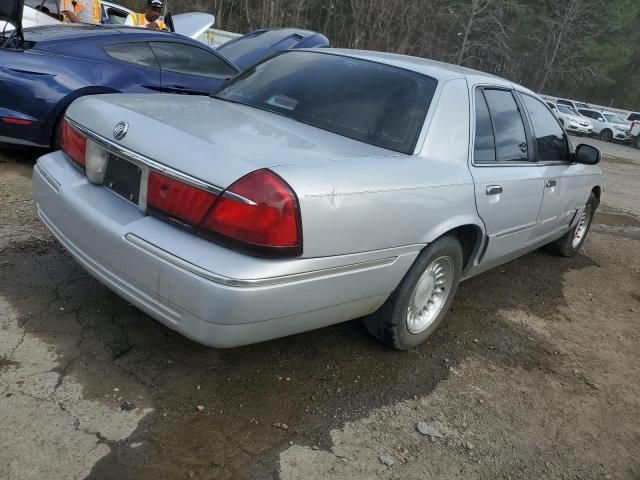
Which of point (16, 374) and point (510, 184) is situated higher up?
point (510, 184)

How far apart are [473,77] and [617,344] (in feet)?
6.70

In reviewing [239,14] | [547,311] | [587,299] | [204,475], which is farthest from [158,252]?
[239,14]

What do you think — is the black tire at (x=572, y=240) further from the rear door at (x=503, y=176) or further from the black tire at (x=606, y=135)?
the black tire at (x=606, y=135)

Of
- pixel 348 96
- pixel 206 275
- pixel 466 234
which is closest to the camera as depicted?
pixel 206 275

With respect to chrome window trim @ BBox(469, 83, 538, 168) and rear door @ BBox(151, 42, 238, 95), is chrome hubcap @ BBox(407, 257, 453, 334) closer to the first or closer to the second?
chrome window trim @ BBox(469, 83, 538, 168)

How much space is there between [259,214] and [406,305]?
112 cm

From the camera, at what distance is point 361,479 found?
2.16m

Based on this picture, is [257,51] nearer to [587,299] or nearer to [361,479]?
[587,299]

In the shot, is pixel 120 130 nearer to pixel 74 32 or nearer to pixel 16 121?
pixel 16 121

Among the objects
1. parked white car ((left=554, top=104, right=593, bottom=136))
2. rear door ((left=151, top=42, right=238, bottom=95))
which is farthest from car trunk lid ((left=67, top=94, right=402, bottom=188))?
parked white car ((left=554, top=104, right=593, bottom=136))

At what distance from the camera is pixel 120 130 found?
245 centimetres

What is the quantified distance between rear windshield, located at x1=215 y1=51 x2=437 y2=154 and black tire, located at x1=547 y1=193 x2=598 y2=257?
2.95m

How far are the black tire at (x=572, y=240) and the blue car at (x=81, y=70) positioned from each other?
12.7ft

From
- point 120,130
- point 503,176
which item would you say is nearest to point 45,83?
point 120,130
